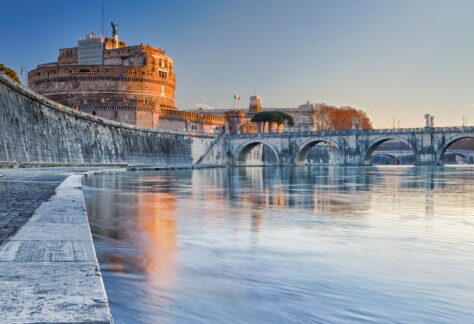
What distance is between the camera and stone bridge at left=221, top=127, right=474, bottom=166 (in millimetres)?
70500

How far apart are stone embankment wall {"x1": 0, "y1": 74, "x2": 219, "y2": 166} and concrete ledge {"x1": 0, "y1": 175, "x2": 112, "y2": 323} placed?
23.7m

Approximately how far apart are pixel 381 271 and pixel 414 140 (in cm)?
6919

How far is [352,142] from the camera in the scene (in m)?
76.3

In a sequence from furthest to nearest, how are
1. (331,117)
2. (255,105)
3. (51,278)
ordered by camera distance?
(331,117) → (255,105) → (51,278)

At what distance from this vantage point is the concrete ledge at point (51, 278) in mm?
3041

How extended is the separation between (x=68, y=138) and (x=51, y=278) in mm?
39992

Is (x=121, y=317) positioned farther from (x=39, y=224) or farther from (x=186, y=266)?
(x=39, y=224)

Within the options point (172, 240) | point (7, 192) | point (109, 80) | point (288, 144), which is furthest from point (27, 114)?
point (288, 144)

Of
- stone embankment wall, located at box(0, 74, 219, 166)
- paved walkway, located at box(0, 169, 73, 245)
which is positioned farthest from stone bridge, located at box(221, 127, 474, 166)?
paved walkway, located at box(0, 169, 73, 245)

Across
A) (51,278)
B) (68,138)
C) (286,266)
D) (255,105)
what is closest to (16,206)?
(286,266)

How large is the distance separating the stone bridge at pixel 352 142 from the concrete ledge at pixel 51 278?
6902cm

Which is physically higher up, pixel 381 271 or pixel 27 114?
pixel 27 114

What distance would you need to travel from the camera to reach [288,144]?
81.2 metres

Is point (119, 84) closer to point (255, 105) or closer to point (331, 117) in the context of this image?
point (255, 105)
